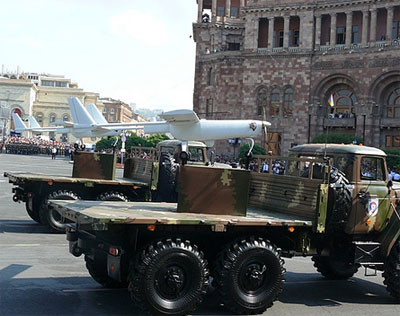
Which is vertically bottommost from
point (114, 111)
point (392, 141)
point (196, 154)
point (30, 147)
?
point (196, 154)

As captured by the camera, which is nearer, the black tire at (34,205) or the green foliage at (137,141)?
the black tire at (34,205)

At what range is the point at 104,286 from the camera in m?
9.40

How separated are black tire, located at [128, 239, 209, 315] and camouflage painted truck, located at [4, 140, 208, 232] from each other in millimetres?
8123

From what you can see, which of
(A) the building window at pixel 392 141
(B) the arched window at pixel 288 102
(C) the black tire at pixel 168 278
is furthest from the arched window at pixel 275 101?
(C) the black tire at pixel 168 278

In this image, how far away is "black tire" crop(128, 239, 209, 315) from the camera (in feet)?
24.7

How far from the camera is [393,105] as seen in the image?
161ft

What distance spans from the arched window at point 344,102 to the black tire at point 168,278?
44.8 meters

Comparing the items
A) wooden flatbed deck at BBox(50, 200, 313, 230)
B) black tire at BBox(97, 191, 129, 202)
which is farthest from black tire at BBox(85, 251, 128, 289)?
black tire at BBox(97, 191, 129, 202)

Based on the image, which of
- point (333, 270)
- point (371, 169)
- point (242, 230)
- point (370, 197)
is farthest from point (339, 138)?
point (242, 230)

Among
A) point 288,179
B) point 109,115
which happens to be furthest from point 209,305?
point 109,115

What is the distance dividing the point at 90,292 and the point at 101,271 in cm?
38

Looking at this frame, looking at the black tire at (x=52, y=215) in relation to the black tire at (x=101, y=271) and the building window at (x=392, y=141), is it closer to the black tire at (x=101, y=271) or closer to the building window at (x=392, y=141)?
the black tire at (x=101, y=271)

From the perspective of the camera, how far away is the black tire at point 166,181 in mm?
16141

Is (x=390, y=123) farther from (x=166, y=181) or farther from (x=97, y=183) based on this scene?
(x=97, y=183)
